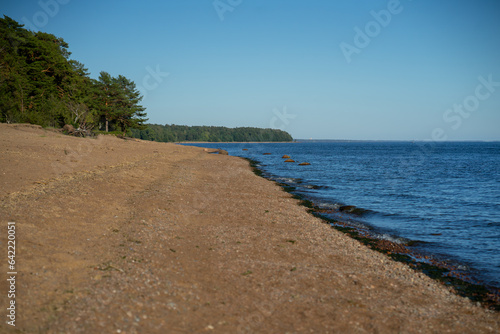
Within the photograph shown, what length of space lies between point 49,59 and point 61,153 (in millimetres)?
35217

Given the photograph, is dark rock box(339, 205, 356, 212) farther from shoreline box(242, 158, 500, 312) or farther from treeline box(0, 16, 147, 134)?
treeline box(0, 16, 147, 134)

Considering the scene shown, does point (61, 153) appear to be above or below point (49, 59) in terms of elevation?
below

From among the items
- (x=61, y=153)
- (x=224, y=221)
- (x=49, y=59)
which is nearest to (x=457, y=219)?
(x=224, y=221)

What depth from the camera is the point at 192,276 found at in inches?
376

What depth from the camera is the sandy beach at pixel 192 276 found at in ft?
23.5

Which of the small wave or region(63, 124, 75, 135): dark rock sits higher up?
region(63, 124, 75, 135): dark rock

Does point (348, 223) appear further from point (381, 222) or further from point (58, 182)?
point (58, 182)

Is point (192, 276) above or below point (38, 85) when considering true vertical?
below

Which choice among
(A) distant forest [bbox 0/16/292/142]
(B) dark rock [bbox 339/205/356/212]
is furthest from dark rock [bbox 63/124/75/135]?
(B) dark rock [bbox 339/205/356/212]

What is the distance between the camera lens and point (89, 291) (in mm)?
7680

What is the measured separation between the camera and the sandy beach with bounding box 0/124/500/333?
717cm

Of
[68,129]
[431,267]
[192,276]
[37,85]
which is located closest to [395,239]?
[431,267]

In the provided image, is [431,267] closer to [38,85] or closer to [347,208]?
[347,208]

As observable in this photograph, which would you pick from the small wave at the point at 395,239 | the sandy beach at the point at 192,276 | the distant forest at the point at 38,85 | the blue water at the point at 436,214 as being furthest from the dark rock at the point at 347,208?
the distant forest at the point at 38,85
